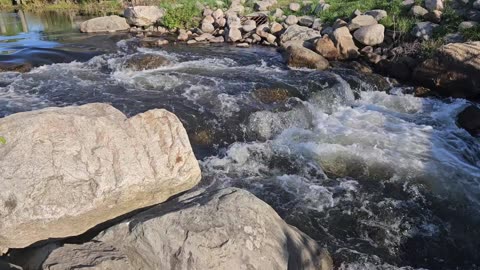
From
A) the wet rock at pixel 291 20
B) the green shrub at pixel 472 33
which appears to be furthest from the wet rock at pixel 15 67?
the green shrub at pixel 472 33

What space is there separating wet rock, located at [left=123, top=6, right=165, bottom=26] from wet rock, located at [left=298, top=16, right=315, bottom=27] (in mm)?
6581

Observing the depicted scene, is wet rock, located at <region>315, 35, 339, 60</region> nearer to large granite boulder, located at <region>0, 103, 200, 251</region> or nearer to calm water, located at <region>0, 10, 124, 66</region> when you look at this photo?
calm water, located at <region>0, 10, 124, 66</region>

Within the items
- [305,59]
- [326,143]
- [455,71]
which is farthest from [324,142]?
[455,71]

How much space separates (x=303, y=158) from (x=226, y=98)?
273 cm

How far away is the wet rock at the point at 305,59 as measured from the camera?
11969mm

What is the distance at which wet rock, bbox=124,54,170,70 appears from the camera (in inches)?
451

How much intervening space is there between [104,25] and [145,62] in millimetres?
7807

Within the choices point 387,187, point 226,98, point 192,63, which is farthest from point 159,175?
point 192,63

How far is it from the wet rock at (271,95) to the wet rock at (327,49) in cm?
384

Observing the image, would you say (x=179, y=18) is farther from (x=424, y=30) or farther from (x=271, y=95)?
(x=424, y=30)

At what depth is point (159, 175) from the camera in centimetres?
455

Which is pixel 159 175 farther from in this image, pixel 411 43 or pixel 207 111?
pixel 411 43

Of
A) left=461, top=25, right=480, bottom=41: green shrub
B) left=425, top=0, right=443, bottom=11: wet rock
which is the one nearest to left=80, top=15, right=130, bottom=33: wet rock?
A: left=425, top=0, right=443, bottom=11: wet rock

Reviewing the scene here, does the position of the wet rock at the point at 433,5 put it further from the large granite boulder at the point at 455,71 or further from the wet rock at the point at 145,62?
the wet rock at the point at 145,62
